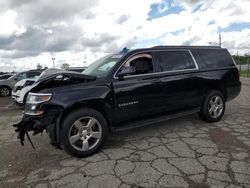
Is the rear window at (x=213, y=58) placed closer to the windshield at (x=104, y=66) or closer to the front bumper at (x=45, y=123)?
the windshield at (x=104, y=66)

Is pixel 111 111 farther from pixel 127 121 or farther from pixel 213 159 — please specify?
pixel 213 159

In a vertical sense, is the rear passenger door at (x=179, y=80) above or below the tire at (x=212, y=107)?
above

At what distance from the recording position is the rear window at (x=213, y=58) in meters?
6.00

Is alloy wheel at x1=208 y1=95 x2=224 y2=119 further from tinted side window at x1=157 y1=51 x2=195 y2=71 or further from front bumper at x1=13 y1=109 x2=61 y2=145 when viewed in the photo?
front bumper at x1=13 y1=109 x2=61 y2=145

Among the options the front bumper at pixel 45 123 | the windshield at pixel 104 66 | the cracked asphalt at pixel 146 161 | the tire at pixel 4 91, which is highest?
Answer: the windshield at pixel 104 66

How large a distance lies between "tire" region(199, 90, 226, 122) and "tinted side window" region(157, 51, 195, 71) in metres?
0.87

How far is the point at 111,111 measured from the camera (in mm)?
4539

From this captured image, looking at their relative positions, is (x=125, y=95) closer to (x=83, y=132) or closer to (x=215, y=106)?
(x=83, y=132)

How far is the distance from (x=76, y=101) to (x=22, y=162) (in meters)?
1.39

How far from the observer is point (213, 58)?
20.5 ft

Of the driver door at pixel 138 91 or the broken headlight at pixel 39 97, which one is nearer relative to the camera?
the broken headlight at pixel 39 97

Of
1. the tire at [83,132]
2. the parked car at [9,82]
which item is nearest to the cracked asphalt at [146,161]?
the tire at [83,132]

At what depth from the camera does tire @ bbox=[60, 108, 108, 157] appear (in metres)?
4.13

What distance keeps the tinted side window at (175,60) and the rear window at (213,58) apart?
35cm
